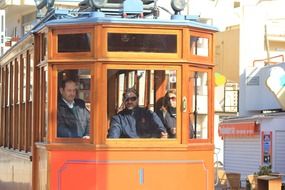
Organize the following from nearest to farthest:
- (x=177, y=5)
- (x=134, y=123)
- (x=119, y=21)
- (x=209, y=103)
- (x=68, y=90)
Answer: (x=119, y=21), (x=134, y=123), (x=68, y=90), (x=177, y=5), (x=209, y=103)

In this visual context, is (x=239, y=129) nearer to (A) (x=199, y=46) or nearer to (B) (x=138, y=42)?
(A) (x=199, y=46)

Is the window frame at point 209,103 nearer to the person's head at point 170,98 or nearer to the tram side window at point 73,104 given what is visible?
the person's head at point 170,98

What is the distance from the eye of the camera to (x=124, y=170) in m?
6.88

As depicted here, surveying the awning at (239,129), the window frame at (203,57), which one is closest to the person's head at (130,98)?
the window frame at (203,57)

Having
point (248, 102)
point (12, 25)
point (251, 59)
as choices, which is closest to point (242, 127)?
point (248, 102)

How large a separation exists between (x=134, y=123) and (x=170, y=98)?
460 millimetres

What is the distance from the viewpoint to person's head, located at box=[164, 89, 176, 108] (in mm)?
7145

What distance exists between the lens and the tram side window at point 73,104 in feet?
23.1

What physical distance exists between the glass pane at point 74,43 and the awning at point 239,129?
59.3 feet

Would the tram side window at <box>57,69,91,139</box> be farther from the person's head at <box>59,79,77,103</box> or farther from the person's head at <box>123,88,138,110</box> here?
the person's head at <box>123,88,138,110</box>

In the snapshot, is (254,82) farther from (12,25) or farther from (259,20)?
(12,25)

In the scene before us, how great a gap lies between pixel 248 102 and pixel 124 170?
21.3m

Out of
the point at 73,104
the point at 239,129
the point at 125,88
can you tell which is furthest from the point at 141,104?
the point at 239,129

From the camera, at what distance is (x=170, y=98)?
7.20m
